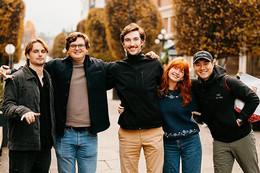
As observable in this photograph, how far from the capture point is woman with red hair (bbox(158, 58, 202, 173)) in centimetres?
352

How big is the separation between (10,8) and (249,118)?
2148 cm

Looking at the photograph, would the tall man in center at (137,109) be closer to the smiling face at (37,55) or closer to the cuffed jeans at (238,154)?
the cuffed jeans at (238,154)

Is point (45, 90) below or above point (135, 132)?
above

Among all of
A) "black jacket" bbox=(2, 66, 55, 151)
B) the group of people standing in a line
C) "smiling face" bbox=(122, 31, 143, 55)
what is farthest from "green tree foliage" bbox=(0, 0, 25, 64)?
"smiling face" bbox=(122, 31, 143, 55)

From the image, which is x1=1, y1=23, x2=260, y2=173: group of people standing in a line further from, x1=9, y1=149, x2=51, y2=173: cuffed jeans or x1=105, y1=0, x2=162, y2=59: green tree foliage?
x1=105, y1=0, x2=162, y2=59: green tree foliage

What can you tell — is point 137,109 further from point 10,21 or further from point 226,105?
point 10,21

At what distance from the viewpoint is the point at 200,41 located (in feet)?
43.4

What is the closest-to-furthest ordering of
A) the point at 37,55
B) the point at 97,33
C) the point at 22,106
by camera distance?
1. the point at 22,106
2. the point at 37,55
3. the point at 97,33

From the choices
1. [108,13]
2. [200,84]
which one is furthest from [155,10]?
[200,84]

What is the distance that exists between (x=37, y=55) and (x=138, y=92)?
1.19 m

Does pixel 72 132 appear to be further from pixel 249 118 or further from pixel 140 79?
pixel 249 118

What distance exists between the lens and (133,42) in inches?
136

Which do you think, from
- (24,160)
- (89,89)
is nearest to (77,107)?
(89,89)

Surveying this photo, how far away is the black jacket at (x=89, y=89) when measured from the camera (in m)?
3.48
